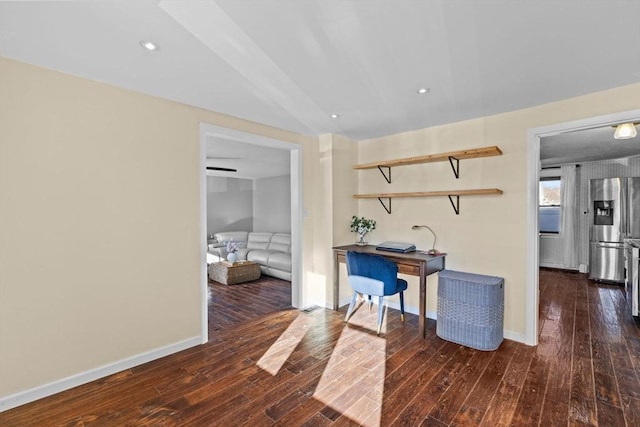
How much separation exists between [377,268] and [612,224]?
5292mm

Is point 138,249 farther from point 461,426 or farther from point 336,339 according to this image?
point 461,426

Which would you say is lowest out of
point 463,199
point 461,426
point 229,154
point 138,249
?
point 461,426

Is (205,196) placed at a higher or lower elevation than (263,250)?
higher

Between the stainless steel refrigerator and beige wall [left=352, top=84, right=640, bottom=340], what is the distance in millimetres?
3765

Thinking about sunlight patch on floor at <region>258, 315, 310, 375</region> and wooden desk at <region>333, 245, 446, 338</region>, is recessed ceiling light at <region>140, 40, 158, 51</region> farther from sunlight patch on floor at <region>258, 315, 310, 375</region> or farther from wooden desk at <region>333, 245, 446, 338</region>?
wooden desk at <region>333, 245, 446, 338</region>

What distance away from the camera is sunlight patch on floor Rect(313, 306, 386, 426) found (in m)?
1.92

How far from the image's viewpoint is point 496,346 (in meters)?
2.73

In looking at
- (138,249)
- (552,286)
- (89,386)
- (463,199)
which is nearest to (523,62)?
(463,199)

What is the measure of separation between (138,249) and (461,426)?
2.68 meters

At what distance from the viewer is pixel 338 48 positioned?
1.82m

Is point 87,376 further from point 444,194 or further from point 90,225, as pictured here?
point 444,194

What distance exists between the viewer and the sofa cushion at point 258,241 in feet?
21.4

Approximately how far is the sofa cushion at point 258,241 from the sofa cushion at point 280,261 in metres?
0.90

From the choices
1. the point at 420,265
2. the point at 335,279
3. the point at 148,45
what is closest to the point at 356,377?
the point at 420,265
